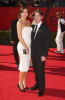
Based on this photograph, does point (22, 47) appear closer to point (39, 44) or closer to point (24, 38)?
point (24, 38)

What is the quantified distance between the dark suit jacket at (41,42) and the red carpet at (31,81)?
2.97ft

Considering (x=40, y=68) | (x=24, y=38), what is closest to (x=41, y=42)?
(x=24, y=38)

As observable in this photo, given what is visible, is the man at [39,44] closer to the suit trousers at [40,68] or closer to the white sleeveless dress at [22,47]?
the suit trousers at [40,68]

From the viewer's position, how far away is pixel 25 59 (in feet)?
12.6

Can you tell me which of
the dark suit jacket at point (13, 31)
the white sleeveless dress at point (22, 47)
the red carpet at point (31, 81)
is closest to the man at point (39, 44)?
the white sleeveless dress at point (22, 47)

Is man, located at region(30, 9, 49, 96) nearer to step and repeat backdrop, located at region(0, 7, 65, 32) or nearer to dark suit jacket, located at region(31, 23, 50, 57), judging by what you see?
dark suit jacket, located at region(31, 23, 50, 57)

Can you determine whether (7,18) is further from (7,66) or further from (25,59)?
(25,59)

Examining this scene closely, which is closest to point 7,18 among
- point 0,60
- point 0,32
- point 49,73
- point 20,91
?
point 0,32

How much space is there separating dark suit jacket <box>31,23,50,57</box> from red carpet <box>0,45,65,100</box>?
905 millimetres

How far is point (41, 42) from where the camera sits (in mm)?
3572

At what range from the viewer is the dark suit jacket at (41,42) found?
11.5 ft

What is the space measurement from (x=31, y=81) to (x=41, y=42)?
4.87ft

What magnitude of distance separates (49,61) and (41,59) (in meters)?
3.23

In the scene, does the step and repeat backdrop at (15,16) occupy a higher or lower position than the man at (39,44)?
lower
